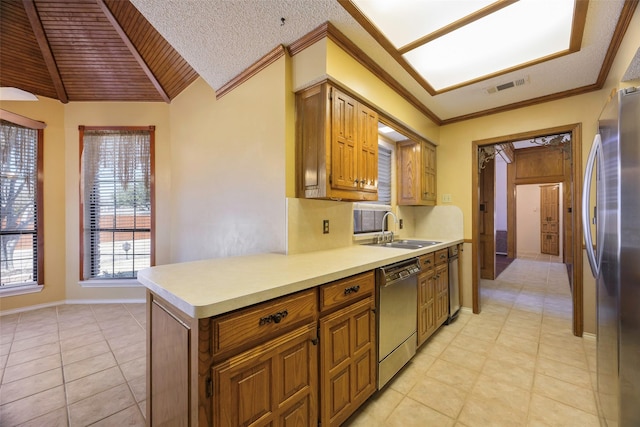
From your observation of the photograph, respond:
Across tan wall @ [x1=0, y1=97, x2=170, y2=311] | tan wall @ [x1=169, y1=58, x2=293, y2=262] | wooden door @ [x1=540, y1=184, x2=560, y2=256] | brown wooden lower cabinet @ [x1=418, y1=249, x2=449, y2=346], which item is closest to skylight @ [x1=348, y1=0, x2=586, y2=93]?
tan wall @ [x1=169, y1=58, x2=293, y2=262]

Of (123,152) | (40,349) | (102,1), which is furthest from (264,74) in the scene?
(40,349)

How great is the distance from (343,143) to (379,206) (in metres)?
1.36

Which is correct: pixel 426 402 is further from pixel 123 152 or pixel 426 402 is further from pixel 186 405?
pixel 123 152

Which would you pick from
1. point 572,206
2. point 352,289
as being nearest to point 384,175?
point 572,206

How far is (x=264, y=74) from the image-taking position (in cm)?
223

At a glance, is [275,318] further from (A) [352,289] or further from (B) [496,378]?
(B) [496,378]

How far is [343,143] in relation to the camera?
2.06 meters

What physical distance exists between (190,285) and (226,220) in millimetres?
1552

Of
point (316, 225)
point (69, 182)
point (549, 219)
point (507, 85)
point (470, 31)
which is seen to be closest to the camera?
point (470, 31)

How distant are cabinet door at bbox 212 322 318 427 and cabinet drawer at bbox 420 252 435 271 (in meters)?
1.37

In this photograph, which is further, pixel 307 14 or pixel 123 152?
pixel 123 152

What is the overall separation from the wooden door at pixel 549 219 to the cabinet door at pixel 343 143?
29.1 ft

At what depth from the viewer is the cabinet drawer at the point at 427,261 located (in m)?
2.29

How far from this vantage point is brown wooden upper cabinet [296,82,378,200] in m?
1.94
